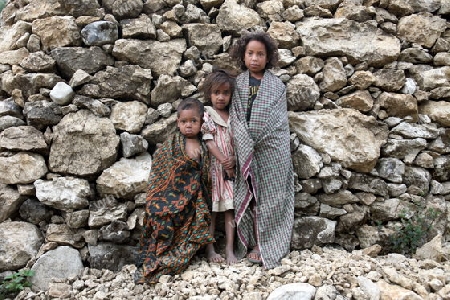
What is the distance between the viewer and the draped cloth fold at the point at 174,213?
2592 millimetres

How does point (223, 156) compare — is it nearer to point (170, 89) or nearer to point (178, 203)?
point (178, 203)

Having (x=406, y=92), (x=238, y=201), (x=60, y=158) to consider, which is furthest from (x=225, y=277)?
(x=406, y=92)

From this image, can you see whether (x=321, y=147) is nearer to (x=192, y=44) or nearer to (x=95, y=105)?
(x=192, y=44)

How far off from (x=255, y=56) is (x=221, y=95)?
1.25ft

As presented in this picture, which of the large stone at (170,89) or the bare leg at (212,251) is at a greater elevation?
the large stone at (170,89)

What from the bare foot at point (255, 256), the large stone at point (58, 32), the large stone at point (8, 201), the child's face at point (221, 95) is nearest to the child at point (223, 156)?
the child's face at point (221, 95)

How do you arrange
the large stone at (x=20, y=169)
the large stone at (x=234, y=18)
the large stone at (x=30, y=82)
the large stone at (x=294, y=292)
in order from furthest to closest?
the large stone at (x=234, y=18)
the large stone at (x=30, y=82)
the large stone at (x=20, y=169)
the large stone at (x=294, y=292)

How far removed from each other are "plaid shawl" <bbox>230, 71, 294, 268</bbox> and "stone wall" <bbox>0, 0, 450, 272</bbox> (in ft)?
0.86

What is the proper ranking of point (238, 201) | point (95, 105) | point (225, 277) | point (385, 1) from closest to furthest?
1. point (225, 277)
2. point (238, 201)
3. point (95, 105)
4. point (385, 1)

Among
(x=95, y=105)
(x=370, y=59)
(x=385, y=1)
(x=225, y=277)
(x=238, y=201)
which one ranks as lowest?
(x=225, y=277)

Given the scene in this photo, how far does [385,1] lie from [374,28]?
27cm

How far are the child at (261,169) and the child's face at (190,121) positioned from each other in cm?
26

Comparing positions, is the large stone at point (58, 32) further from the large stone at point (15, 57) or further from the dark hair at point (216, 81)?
the dark hair at point (216, 81)

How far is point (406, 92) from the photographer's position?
10.6 feet
